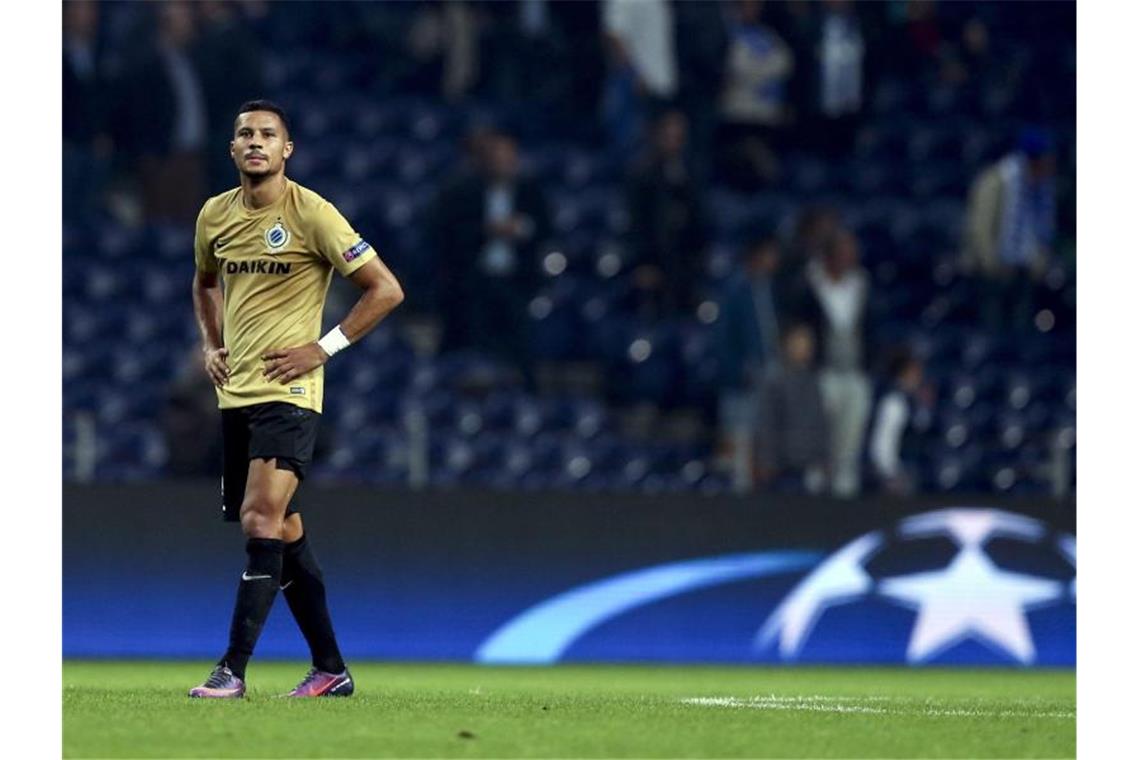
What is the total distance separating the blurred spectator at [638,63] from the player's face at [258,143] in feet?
32.3

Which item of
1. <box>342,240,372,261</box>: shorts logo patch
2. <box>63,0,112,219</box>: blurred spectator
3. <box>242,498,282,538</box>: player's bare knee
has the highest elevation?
<box>63,0,112,219</box>: blurred spectator

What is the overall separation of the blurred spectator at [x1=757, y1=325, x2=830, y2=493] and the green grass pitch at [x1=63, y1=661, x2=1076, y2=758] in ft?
15.2

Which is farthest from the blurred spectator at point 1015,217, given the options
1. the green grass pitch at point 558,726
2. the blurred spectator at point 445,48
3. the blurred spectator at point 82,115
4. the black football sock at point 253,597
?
the black football sock at point 253,597

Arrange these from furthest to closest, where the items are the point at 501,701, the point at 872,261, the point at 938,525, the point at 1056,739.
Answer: the point at 872,261 → the point at 938,525 → the point at 501,701 → the point at 1056,739

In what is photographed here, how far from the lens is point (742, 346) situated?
49.2 ft

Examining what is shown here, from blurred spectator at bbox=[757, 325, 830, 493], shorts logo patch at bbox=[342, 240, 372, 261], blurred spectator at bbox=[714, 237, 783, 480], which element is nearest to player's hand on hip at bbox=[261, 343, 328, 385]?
shorts logo patch at bbox=[342, 240, 372, 261]

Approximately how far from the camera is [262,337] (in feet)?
25.0

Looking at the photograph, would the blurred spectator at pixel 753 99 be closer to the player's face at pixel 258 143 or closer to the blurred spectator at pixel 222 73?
the blurred spectator at pixel 222 73

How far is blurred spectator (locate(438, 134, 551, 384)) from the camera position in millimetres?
15273

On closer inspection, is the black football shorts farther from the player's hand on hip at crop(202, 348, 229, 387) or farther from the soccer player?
the player's hand on hip at crop(202, 348, 229, 387)

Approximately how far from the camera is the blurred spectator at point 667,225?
16125 mm
